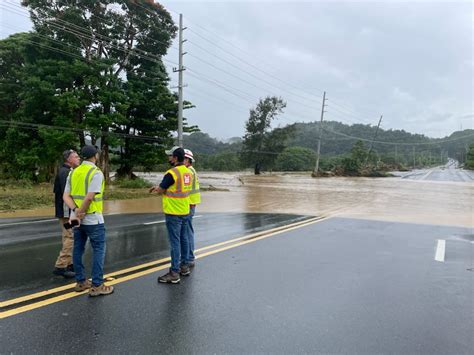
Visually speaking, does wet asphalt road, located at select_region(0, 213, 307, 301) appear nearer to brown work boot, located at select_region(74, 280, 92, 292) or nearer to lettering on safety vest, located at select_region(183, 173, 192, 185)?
brown work boot, located at select_region(74, 280, 92, 292)

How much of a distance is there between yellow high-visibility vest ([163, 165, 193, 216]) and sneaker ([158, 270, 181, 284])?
2.66 ft

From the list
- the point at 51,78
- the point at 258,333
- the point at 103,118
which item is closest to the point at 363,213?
the point at 258,333

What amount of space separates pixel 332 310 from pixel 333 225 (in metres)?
6.48

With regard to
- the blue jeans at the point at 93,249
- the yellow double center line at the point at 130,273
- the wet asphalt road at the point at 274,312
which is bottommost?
the wet asphalt road at the point at 274,312

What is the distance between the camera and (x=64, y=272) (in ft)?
16.8

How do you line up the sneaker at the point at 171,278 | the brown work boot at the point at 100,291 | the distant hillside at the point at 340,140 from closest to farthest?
the brown work boot at the point at 100,291 → the sneaker at the point at 171,278 → the distant hillside at the point at 340,140

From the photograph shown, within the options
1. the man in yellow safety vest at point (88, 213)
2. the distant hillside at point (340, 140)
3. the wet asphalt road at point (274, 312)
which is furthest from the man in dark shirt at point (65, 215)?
the distant hillside at point (340, 140)

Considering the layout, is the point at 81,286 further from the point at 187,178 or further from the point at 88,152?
the point at 187,178

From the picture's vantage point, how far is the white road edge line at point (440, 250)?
681 cm

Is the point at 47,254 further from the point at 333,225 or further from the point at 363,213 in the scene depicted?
the point at 363,213

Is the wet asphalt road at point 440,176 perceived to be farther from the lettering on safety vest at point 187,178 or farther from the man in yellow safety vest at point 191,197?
the lettering on safety vest at point 187,178

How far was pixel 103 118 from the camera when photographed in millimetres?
21656

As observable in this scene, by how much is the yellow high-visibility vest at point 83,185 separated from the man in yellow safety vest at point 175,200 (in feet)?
2.70

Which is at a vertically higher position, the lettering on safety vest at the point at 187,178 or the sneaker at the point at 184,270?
the lettering on safety vest at the point at 187,178
